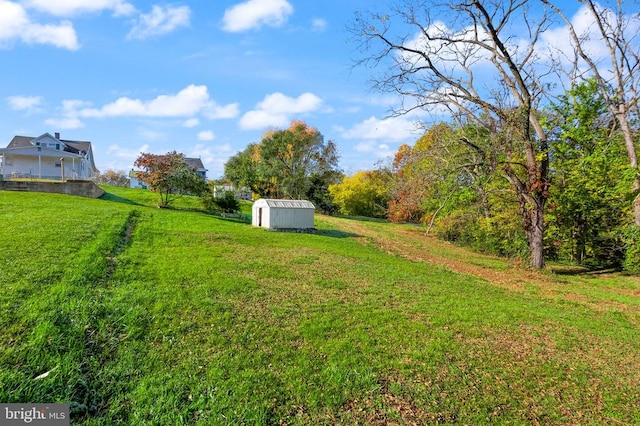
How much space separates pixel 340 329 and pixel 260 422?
230 centimetres

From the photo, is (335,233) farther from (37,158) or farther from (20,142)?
(20,142)

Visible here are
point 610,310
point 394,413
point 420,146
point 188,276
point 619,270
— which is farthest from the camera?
point 420,146

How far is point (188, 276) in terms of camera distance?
7.47 meters

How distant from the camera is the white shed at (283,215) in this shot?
18.2 metres

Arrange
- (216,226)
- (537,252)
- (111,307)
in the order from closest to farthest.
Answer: (111,307) < (537,252) < (216,226)

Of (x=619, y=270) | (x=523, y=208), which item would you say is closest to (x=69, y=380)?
(x=523, y=208)

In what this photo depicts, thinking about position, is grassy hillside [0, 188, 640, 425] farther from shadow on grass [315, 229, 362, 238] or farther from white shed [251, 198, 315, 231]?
shadow on grass [315, 229, 362, 238]

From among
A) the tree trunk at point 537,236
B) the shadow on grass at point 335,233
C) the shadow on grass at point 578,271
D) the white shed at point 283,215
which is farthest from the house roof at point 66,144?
the shadow on grass at point 578,271

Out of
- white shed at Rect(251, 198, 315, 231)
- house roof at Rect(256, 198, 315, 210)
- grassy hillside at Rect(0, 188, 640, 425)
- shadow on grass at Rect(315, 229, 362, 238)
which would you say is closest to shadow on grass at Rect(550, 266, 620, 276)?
grassy hillside at Rect(0, 188, 640, 425)

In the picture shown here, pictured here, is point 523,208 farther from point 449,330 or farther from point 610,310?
point 449,330

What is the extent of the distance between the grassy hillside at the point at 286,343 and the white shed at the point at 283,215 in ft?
29.1

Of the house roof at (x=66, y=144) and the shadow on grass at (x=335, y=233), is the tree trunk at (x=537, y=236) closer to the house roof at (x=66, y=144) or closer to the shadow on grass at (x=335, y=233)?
the shadow on grass at (x=335, y=233)

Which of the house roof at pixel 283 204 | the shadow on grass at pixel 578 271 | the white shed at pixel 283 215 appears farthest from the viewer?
the house roof at pixel 283 204

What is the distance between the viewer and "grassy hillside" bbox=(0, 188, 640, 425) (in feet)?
12.2
